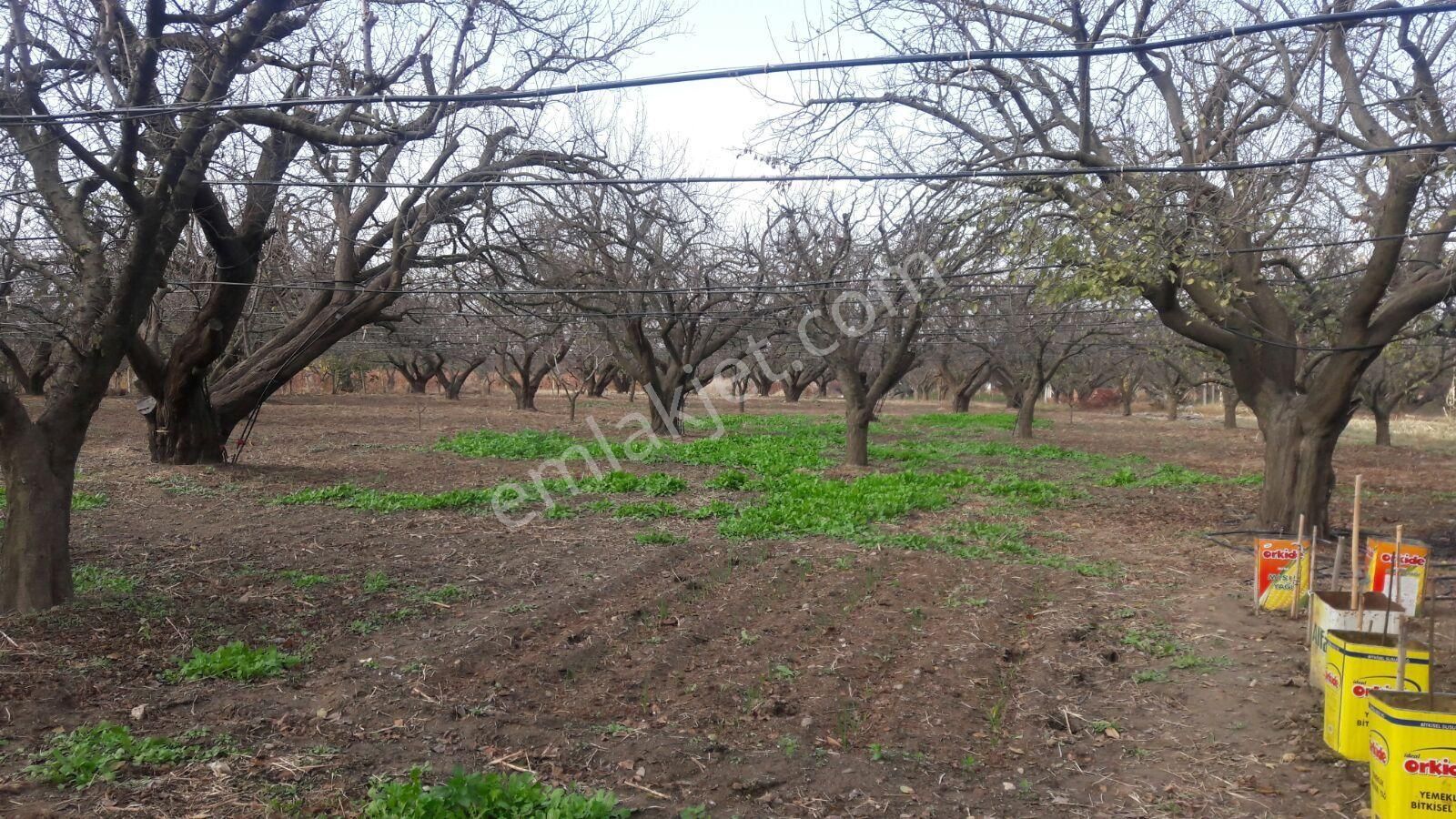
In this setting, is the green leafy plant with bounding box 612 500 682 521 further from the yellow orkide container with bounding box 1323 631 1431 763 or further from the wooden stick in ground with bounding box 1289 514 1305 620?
the yellow orkide container with bounding box 1323 631 1431 763

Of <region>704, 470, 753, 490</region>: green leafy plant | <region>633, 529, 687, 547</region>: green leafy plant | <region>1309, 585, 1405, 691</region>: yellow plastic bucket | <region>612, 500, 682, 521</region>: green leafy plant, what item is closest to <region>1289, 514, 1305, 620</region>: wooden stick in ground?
<region>1309, 585, 1405, 691</region>: yellow plastic bucket

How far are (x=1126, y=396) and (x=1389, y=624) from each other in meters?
47.1

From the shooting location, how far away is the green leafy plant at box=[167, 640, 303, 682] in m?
5.04

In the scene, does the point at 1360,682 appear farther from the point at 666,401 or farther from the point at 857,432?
the point at 666,401

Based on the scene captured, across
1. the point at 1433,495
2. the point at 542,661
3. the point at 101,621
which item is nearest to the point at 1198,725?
the point at 542,661

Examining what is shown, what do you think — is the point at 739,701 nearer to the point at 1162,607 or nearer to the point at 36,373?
the point at 1162,607

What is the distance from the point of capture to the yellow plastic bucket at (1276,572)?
7.01m

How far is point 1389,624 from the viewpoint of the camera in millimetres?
5211

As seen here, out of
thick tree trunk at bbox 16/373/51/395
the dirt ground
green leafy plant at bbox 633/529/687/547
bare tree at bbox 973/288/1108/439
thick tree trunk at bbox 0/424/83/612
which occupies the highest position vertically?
bare tree at bbox 973/288/1108/439

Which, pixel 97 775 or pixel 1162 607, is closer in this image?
pixel 97 775

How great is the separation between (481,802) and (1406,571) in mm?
6291

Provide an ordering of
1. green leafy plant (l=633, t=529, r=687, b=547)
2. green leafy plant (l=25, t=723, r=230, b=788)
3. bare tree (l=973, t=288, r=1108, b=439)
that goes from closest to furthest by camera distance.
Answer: green leafy plant (l=25, t=723, r=230, b=788) < green leafy plant (l=633, t=529, r=687, b=547) < bare tree (l=973, t=288, r=1108, b=439)

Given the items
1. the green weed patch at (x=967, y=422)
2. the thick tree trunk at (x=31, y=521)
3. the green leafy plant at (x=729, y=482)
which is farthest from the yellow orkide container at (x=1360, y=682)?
the green weed patch at (x=967, y=422)

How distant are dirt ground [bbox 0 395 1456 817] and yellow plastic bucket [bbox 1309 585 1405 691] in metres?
0.22
